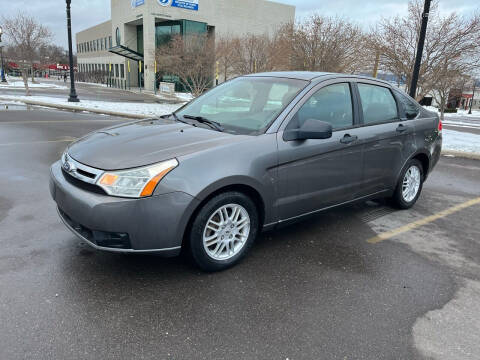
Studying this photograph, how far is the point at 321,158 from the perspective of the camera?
3.79 meters

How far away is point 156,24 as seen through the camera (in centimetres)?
4359

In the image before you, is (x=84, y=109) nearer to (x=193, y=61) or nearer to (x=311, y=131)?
(x=193, y=61)

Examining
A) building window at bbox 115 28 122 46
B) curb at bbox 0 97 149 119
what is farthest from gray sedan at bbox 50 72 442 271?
building window at bbox 115 28 122 46

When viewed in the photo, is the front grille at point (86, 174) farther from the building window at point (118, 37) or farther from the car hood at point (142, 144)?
the building window at point (118, 37)

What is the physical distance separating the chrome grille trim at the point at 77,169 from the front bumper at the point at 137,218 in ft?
0.32

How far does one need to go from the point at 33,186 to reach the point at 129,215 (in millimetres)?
3527

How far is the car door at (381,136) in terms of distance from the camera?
4.31m

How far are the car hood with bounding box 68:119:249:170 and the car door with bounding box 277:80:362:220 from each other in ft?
1.82

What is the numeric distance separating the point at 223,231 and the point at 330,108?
1736mm

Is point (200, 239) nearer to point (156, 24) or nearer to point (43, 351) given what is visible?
point (43, 351)

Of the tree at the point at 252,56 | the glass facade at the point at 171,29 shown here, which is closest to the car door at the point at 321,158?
the tree at the point at 252,56

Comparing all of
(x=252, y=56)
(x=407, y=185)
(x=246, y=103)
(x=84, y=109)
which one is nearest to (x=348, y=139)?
(x=246, y=103)

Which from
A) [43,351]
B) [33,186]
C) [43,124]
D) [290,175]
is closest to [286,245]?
[290,175]

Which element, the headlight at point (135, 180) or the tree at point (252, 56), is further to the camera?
the tree at point (252, 56)
